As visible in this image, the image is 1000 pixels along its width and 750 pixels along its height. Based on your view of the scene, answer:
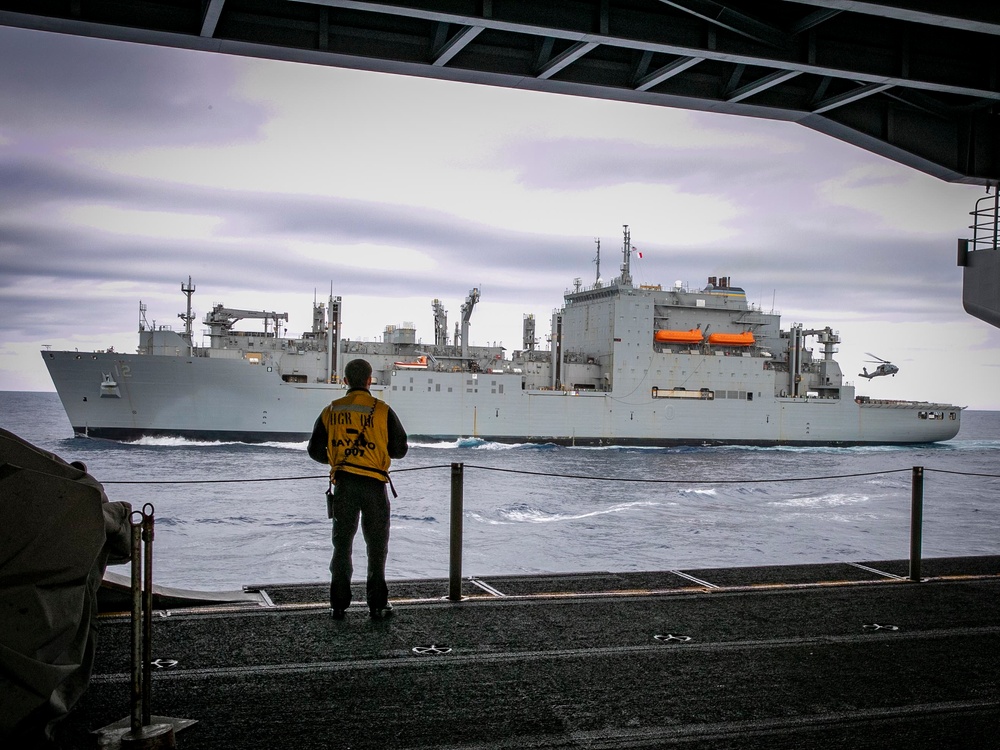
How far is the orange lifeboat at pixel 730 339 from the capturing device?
115 feet

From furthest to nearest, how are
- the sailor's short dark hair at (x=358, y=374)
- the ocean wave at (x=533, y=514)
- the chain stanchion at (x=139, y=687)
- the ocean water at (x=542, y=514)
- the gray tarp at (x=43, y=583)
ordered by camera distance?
the ocean wave at (x=533, y=514) < the ocean water at (x=542, y=514) < the sailor's short dark hair at (x=358, y=374) < the chain stanchion at (x=139, y=687) < the gray tarp at (x=43, y=583)

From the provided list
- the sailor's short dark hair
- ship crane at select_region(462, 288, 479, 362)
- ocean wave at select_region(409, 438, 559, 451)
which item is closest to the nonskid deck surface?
the sailor's short dark hair

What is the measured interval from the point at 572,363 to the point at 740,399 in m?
7.61

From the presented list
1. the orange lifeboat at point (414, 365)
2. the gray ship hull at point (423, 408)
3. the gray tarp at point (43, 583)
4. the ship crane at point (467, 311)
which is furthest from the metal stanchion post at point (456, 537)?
the ship crane at point (467, 311)

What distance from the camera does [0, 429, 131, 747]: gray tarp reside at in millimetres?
2037

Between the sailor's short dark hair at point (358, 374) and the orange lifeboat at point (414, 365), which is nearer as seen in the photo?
the sailor's short dark hair at point (358, 374)

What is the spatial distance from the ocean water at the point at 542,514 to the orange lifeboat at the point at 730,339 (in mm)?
7048

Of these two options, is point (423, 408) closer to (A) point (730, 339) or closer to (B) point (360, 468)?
(A) point (730, 339)

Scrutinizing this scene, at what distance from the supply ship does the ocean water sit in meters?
1.40

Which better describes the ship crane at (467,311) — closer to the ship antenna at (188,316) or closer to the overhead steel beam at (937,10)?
the ship antenna at (188,316)

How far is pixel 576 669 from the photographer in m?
3.21

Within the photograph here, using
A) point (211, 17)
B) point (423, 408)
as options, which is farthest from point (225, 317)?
point (211, 17)

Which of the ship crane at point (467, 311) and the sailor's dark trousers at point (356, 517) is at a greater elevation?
the ship crane at point (467, 311)

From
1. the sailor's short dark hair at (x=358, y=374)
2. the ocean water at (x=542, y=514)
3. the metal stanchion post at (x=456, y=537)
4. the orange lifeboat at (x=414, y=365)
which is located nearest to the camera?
the sailor's short dark hair at (x=358, y=374)
